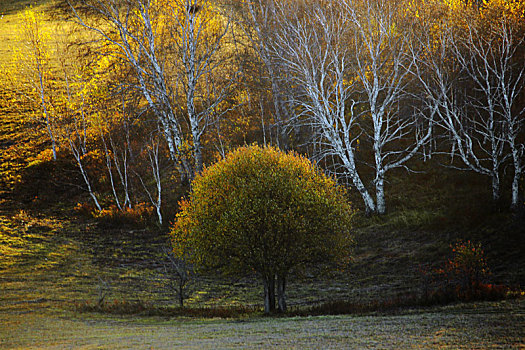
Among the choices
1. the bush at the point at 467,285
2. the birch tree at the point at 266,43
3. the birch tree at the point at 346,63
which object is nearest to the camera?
the bush at the point at 467,285

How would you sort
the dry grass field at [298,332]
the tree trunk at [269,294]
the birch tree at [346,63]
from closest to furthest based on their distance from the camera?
the dry grass field at [298,332] → the tree trunk at [269,294] → the birch tree at [346,63]

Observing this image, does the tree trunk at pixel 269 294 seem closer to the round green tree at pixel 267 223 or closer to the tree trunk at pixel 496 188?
the round green tree at pixel 267 223

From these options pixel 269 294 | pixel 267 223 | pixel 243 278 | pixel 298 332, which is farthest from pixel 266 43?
pixel 298 332

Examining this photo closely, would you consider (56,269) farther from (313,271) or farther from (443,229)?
(443,229)

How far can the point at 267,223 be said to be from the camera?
16641 millimetres

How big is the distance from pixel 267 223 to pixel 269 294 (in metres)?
3.01

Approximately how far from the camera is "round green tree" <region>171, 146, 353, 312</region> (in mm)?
16688

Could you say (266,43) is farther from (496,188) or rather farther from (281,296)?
(281,296)

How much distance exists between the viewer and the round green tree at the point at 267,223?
16.7m

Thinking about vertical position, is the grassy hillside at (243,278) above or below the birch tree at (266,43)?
below

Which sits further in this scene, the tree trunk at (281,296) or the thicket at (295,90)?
the thicket at (295,90)

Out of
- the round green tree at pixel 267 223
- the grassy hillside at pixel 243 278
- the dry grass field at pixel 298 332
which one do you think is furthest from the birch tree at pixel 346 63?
the dry grass field at pixel 298 332

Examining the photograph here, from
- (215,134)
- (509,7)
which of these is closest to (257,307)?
(215,134)

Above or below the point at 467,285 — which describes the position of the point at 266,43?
above
